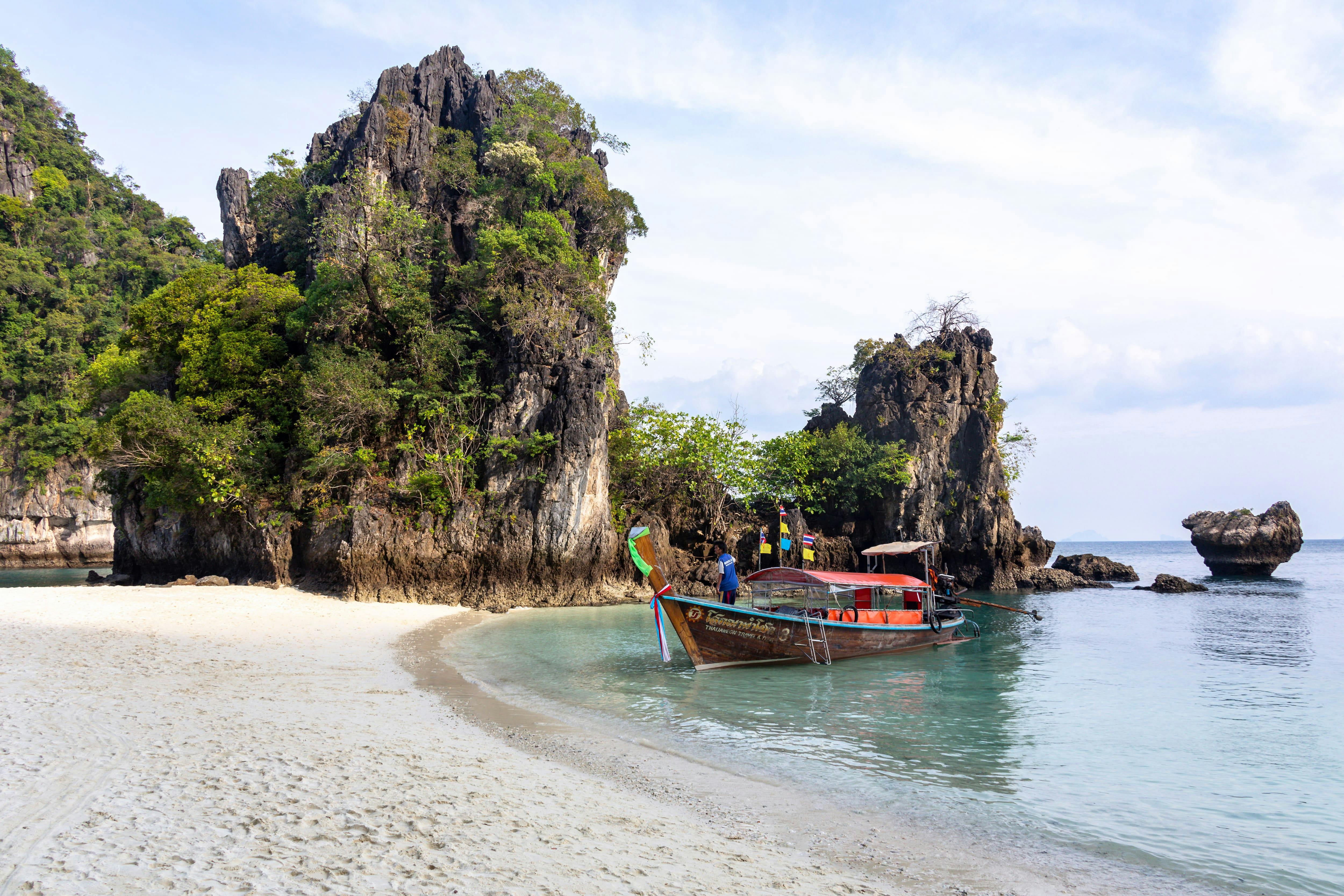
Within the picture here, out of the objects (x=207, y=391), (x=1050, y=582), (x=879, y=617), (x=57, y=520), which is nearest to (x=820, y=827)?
(x=879, y=617)

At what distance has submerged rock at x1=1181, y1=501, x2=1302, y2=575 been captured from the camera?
42.8m

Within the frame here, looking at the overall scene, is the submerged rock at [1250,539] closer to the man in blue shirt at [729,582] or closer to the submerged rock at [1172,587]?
the submerged rock at [1172,587]

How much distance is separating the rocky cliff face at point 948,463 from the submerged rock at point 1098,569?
783 centimetres

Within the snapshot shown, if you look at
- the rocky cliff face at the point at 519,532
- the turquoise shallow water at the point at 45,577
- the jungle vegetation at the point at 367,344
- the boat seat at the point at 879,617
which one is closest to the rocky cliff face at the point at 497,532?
the rocky cliff face at the point at 519,532

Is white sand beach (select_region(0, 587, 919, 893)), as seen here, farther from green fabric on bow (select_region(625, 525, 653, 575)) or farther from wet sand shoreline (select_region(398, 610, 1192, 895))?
green fabric on bow (select_region(625, 525, 653, 575))

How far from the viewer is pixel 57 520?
44.3 m

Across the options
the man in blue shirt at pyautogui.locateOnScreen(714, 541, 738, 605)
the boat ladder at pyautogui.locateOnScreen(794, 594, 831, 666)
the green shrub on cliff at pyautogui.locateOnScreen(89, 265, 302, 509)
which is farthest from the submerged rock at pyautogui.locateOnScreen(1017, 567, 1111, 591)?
the green shrub on cliff at pyautogui.locateOnScreen(89, 265, 302, 509)

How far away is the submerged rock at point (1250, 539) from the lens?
140 feet

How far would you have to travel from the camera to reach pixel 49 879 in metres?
Result: 3.76

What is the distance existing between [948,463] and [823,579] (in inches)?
961

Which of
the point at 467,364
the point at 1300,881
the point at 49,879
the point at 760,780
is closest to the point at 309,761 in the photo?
the point at 49,879

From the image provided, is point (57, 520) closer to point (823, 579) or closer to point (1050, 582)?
point (823, 579)

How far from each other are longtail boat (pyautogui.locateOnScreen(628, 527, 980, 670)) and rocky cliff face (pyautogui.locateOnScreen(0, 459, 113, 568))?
150 ft

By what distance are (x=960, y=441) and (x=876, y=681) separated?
1058 inches
